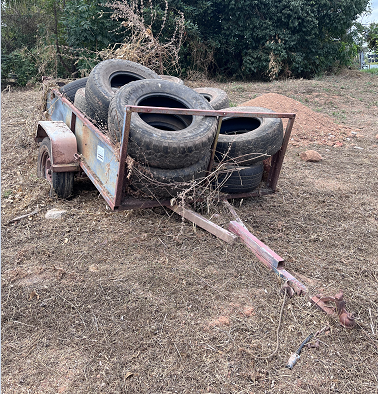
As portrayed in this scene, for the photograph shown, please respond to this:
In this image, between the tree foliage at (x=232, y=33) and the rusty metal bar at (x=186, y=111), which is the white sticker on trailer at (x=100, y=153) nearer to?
the rusty metal bar at (x=186, y=111)

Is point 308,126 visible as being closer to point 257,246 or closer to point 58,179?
point 257,246

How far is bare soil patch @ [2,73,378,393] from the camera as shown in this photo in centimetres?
248

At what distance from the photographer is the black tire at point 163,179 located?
393 centimetres

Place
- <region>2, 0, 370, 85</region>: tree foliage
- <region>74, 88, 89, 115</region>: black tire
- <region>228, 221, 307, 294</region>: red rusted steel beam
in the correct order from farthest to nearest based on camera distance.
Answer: <region>2, 0, 370, 85</region>: tree foliage
<region>74, 88, 89, 115</region>: black tire
<region>228, 221, 307, 294</region>: red rusted steel beam

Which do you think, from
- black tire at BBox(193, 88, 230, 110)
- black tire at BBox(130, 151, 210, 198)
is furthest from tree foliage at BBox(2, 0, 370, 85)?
black tire at BBox(130, 151, 210, 198)

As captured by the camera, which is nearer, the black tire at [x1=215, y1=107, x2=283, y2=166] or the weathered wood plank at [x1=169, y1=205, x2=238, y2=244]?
the weathered wood plank at [x1=169, y1=205, x2=238, y2=244]

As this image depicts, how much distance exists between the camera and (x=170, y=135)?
387 centimetres

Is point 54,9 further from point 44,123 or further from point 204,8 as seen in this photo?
point 44,123

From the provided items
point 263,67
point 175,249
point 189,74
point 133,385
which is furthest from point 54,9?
point 133,385

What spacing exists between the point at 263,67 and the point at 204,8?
3519 millimetres

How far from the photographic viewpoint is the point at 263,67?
53.7ft

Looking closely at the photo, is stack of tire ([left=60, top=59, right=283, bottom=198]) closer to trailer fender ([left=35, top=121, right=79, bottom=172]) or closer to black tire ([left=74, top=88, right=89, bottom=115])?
black tire ([left=74, top=88, right=89, bottom=115])

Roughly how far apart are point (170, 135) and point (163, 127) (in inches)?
27.6

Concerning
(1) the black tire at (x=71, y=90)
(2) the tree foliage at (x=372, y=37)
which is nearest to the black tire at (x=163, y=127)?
(1) the black tire at (x=71, y=90)
